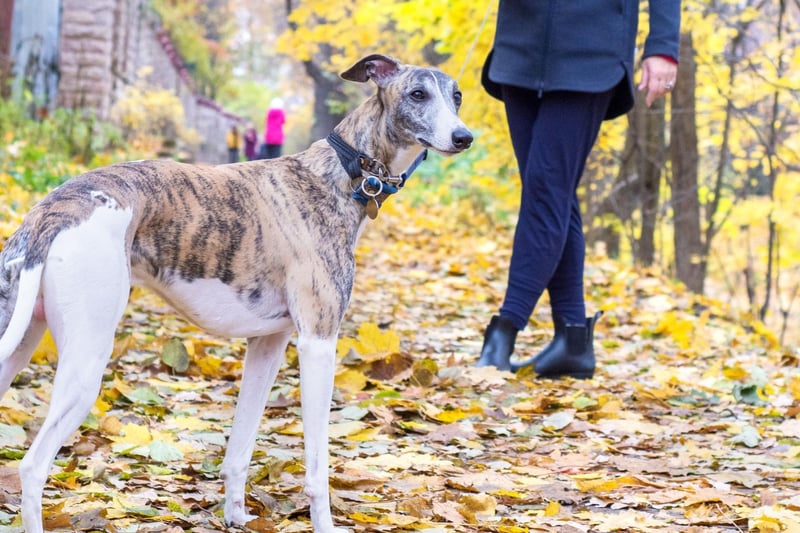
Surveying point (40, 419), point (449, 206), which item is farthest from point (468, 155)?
point (40, 419)

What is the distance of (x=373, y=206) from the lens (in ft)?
9.74

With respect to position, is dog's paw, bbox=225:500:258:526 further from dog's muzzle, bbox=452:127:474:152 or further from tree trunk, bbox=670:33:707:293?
tree trunk, bbox=670:33:707:293

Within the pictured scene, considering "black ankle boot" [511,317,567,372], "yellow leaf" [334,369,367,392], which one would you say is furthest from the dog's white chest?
"black ankle boot" [511,317,567,372]

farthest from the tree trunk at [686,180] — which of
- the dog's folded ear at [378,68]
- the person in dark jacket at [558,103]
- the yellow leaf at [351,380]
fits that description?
the dog's folded ear at [378,68]

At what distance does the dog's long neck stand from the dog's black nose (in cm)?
13

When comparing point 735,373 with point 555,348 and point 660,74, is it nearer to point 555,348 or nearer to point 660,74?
point 555,348

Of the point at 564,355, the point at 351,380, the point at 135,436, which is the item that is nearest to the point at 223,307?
the point at 135,436

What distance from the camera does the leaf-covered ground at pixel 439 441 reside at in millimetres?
2965

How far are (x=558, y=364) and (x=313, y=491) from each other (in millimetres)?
2726

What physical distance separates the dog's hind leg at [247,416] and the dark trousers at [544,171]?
2.20 metres

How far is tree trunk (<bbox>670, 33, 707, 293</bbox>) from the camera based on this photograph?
10258 millimetres

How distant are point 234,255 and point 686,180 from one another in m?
8.68

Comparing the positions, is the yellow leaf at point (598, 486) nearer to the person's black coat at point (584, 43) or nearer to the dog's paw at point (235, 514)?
the dog's paw at point (235, 514)

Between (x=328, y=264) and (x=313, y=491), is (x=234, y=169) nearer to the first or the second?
(x=328, y=264)
